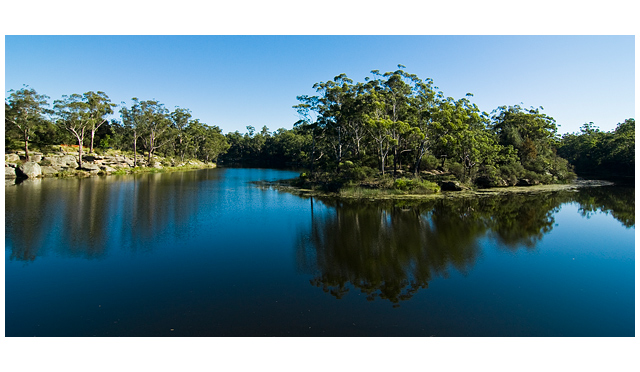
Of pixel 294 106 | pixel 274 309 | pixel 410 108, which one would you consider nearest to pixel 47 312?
pixel 274 309

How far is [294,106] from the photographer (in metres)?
42.3

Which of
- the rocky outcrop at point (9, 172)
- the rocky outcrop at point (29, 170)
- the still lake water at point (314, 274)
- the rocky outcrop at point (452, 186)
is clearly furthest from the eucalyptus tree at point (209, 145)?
the rocky outcrop at point (452, 186)

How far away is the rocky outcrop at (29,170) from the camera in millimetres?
38188

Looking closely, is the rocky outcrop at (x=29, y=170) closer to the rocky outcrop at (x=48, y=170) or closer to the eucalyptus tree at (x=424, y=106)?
the rocky outcrop at (x=48, y=170)

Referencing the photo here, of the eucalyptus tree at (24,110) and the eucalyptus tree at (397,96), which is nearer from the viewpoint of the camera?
the eucalyptus tree at (397,96)

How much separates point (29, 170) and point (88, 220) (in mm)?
30342

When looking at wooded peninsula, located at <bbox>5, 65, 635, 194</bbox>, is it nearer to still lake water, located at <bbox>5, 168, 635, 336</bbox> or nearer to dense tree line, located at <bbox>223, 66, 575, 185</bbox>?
dense tree line, located at <bbox>223, 66, 575, 185</bbox>

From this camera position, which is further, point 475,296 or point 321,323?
point 475,296

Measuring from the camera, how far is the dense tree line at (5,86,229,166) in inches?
1652

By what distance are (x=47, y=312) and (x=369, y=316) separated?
8015 mm

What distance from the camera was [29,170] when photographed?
38375 mm

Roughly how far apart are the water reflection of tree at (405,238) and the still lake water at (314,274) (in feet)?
0.28

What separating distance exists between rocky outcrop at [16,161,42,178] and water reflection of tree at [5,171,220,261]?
12.4 m

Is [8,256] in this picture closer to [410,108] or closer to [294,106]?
[410,108]
